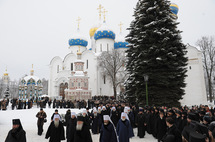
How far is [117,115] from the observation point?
1014cm

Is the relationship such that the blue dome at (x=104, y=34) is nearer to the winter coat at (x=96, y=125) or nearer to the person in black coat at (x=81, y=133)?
the winter coat at (x=96, y=125)

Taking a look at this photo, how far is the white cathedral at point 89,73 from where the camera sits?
22.7 meters

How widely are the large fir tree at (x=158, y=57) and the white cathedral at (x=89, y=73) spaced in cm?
1092

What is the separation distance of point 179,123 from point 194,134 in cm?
401

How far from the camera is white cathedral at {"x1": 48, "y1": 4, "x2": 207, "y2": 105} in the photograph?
2267cm

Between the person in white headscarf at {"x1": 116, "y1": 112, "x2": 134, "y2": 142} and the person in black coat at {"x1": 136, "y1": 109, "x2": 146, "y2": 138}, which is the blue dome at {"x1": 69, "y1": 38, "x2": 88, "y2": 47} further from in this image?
the person in white headscarf at {"x1": 116, "y1": 112, "x2": 134, "y2": 142}

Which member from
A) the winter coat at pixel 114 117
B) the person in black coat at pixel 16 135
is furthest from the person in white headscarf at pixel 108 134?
the winter coat at pixel 114 117

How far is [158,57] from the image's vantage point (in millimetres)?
12719

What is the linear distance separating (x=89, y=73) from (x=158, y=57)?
74.1ft

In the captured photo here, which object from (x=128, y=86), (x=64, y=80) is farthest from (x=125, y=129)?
(x=64, y=80)

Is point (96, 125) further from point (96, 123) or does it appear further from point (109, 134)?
point (109, 134)

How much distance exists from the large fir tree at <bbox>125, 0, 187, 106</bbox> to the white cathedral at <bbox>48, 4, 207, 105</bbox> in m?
10.9

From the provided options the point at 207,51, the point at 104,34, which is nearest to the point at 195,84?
the point at 207,51

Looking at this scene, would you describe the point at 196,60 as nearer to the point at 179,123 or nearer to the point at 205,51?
the point at 205,51
